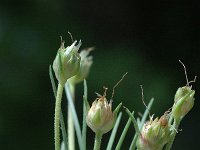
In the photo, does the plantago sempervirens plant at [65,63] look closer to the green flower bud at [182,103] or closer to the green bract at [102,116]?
the green bract at [102,116]

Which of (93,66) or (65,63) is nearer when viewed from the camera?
(65,63)

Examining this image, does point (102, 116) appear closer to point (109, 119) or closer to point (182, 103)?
point (109, 119)

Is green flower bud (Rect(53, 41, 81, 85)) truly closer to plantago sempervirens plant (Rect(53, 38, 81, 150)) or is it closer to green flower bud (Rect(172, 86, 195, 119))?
plantago sempervirens plant (Rect(53, 38, 81, 150))

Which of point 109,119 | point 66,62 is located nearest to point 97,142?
point 109,119

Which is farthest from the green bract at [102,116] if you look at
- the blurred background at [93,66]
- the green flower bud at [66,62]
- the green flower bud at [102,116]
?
the blurred background at [93,66]

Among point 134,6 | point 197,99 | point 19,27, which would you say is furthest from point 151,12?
point 19,27

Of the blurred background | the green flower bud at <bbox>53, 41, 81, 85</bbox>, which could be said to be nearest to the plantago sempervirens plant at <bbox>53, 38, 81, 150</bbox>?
the green flower bud at <bbox>53, 41, 81, 85</bbox>
